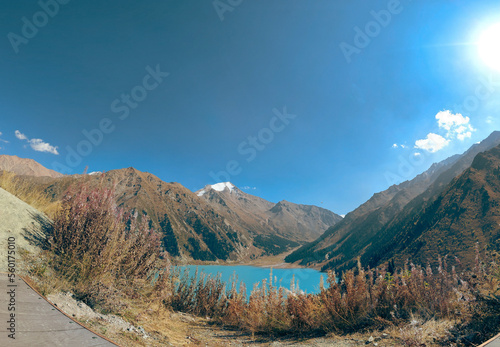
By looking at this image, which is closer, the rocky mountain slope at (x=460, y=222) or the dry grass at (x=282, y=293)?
the dry grass at (x=282, y=293)

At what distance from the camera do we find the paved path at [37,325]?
8.21 ft

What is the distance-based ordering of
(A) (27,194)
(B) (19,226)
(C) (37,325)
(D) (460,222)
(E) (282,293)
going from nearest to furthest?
(C) (37,325)
(B) (19,226)
(E) (282,293)
(A) (27,194)
(D) (460,222)

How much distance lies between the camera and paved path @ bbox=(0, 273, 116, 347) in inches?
98.6

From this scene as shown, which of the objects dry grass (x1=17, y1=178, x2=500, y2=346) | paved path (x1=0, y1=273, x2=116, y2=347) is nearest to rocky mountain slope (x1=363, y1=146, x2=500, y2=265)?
dry grass (x1=17, y1=178, x2=500, y2=346)

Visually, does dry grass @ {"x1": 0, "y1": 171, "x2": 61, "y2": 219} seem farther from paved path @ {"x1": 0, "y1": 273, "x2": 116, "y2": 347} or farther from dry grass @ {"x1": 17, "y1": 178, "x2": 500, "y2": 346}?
paved path @ {"x1": 0, "y1": 273, "x2": 116, "y2": 347}

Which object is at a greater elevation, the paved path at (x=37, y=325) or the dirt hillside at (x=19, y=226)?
the dirt hillside at (x=19, y=226)

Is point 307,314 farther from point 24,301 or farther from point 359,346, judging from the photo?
point 24,301

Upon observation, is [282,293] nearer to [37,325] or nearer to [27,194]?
[37,325]

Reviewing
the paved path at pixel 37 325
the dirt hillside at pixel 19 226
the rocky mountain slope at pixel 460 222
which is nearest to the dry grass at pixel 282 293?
the dirt hillside at pixel 19 226

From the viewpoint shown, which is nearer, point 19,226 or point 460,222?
point 19,226

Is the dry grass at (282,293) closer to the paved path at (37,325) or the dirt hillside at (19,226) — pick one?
the dirt hillside at (19,226)

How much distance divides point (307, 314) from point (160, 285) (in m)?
5.12

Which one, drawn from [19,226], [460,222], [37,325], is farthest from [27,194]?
[460,222]

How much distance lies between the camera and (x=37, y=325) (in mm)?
2797
